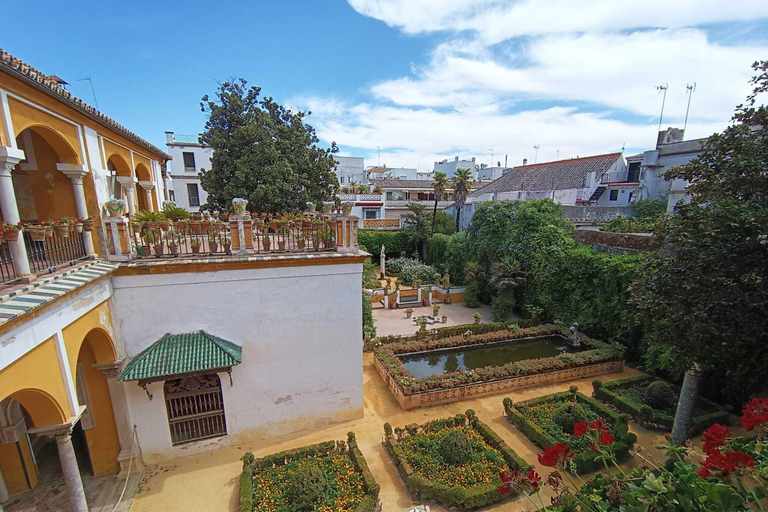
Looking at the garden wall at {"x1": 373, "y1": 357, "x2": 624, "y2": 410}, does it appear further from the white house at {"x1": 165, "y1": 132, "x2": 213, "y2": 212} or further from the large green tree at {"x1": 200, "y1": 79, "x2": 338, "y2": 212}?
the white house at {"x1": 165, "y1": 132, "x2": 213, "y2": 212}

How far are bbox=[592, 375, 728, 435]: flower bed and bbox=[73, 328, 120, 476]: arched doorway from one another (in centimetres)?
1385

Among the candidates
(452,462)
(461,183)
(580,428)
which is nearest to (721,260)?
(580,428)

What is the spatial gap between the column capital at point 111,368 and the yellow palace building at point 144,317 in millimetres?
36

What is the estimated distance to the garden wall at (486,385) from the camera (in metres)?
10.9

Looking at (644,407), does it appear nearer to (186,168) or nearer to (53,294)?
(53,294)

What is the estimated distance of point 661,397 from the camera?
1031 centimetres

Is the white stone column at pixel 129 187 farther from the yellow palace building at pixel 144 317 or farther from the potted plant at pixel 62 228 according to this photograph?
the potted plant at pixel 62 228

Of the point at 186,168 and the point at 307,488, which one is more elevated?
the point at 186,168

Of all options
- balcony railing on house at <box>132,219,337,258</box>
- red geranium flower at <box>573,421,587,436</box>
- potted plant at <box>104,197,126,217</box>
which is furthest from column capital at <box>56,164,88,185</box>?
red geranium flower at <box>573,421,587,436</box>

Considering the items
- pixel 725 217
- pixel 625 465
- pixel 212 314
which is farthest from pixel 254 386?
pixel 725 217

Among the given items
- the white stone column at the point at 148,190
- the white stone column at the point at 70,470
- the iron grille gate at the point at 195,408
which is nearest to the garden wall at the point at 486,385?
the iron grille gate at the point at 195,408

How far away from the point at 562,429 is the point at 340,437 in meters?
6.12

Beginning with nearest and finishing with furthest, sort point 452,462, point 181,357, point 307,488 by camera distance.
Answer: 1. point 307,488
2. point 181,357
3. point 452,462

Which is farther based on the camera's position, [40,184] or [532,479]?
[40,184]
